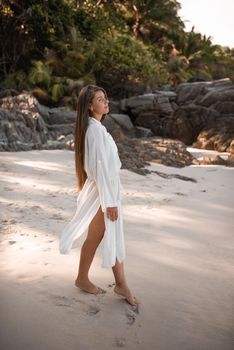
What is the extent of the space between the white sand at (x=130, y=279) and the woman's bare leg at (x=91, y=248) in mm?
51

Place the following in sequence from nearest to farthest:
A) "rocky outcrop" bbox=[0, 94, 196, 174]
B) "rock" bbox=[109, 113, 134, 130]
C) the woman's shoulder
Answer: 1. the woman's shoulder
2. "rocky outcrop" bbox=[0, 94, 196, 174]
3. "rock" bbox=[109, 113, 134, 130]

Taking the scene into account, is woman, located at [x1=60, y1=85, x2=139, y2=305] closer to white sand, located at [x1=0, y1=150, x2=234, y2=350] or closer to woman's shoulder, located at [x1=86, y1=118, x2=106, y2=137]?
woman's shoulder, located at [x1=86, y1=118, x2=106, y2=137]

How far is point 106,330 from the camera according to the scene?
2139 mm

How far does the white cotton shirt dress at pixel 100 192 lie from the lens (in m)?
2.35

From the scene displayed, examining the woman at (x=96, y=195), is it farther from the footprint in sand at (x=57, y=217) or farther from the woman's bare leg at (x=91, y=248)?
the footprint in sand at (x=57, y=217)

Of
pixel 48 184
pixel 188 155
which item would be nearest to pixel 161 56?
pixel 188 155

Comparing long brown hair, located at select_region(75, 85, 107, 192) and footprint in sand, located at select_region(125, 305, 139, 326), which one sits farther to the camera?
long brown hair, located at select_region(75, 85, 107, 192)

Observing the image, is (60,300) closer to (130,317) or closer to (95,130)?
(130,317)

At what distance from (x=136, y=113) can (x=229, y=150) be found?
5.74 metres

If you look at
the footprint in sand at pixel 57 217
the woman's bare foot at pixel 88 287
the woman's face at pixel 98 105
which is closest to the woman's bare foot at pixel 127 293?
the woman's bare foot at pixel 88 287

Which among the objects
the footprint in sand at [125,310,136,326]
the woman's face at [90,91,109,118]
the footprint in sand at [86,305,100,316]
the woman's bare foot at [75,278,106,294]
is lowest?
the footprint in sand at [125,310,136,326]

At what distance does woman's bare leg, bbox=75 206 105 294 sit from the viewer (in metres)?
2.46

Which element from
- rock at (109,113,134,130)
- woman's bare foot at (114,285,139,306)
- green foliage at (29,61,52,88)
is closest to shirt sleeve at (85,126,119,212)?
woman's bare foot at (114,285,139,306)

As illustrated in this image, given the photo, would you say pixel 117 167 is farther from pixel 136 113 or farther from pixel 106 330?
pixel 136 113
